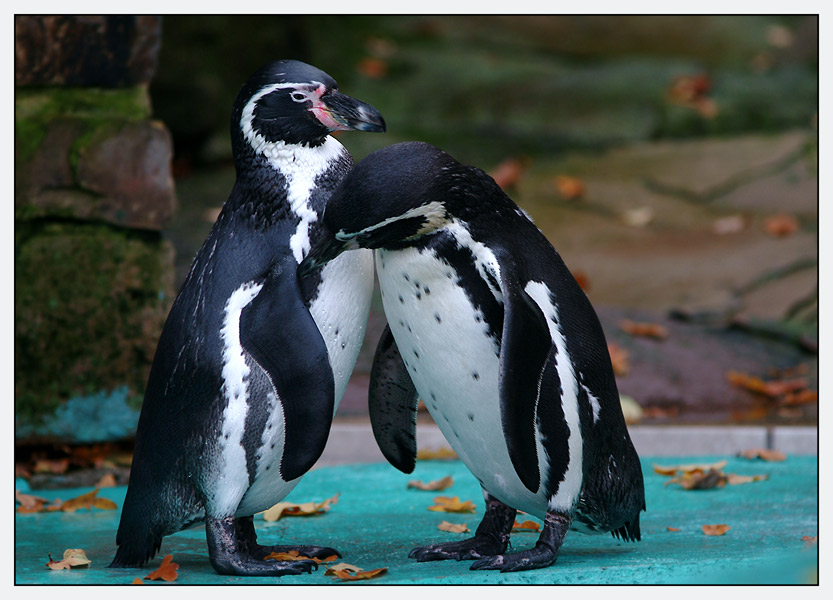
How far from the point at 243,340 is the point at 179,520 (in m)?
0.50

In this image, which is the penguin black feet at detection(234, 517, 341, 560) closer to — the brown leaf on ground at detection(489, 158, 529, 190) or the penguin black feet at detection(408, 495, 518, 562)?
the penguin black feet at detection(408, 495, 518, 562)

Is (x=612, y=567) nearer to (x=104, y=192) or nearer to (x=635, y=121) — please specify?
(x=104, y=192)

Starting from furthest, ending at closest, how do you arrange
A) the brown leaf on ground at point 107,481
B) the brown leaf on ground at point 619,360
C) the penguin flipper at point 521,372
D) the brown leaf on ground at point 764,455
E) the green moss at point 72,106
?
the brown leaf on ground at point 619,360 → the green moss at point 72,106 → the brown leaf on ground at point 764,455 → the brown leaf on ground at point 107,481 → the penguin flipper at point 521,372

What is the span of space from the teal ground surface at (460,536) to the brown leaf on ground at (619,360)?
3.82ft

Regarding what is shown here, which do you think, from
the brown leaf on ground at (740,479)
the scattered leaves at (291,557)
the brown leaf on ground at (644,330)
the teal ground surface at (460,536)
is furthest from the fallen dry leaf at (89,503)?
the brown leaf on ground at (644,330)

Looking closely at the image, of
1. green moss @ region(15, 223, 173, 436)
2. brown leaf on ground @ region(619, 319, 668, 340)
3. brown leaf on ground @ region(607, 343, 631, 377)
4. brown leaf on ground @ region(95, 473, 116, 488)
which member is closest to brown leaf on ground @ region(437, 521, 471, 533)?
brown leaf on ground @ region(95, 473, 116, 488)

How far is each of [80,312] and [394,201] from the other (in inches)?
87.6

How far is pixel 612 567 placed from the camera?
269 centimetres

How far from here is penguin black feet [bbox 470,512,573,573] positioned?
8.82 feet

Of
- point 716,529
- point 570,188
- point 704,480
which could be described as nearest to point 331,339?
point 716,529

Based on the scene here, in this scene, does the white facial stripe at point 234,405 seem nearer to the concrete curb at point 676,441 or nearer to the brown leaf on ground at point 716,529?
the brown leaf on ground at point 716,529

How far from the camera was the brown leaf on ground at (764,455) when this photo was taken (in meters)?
4.31

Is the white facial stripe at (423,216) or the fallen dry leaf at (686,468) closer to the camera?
the white facial stripe at (423,216)

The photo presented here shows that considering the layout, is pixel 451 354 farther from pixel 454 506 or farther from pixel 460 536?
pixel 454 506
